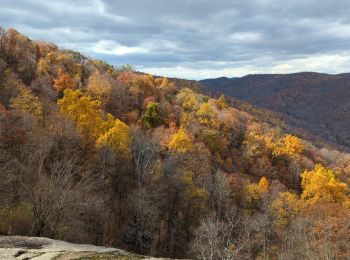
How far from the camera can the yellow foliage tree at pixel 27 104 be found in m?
60.2

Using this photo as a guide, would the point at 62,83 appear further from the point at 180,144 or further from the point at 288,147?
the point at 288,147

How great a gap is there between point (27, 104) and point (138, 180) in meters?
20.2

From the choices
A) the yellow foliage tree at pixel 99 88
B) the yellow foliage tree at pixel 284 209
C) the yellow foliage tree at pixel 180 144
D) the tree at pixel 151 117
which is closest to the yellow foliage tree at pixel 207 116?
the tree at pixel 151 117

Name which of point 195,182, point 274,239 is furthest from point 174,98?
point 274,239

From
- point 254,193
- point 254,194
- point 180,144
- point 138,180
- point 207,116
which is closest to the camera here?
point 138,180

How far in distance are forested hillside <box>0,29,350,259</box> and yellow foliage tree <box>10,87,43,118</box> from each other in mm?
215

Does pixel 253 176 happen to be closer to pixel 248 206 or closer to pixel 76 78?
pixel 248 206

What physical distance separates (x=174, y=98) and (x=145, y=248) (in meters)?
77.4

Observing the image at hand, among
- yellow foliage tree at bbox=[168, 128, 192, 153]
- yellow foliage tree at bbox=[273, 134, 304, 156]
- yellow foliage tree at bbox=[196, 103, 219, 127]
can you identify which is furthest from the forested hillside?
yellow foliage tree at bbox=[273, 134, 304, 156]

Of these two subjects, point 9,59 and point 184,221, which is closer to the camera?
point 184,221

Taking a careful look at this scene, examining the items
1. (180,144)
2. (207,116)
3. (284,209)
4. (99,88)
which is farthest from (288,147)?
(99,88)

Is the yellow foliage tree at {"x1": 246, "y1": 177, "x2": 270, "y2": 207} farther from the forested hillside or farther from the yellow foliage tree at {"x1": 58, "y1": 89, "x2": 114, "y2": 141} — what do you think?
the yellow foliage tree at {"x1": 58, "y1": 89, "x2": 114, "y2": 141}

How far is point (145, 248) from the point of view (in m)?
52.2

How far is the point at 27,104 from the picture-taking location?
6234cm
